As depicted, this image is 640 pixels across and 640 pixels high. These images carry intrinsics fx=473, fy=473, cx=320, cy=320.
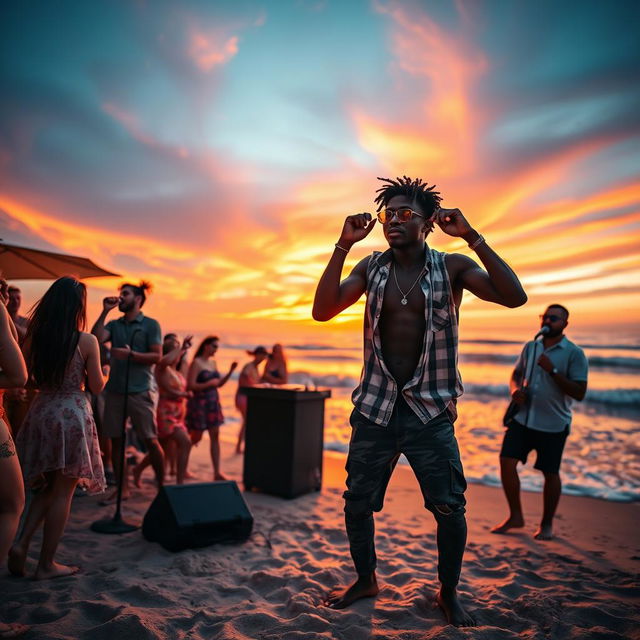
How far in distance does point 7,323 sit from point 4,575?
6.58ft

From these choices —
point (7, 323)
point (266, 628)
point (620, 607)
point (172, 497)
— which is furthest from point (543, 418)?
point (7, 323)

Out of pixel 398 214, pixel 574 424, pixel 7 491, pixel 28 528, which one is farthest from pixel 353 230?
pixel 574 424

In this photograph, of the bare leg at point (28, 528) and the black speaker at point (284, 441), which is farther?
the black speaker at point (284, 441)

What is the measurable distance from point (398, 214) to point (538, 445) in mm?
3024

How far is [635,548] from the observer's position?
428 centimetres

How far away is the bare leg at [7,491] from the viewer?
2.29m

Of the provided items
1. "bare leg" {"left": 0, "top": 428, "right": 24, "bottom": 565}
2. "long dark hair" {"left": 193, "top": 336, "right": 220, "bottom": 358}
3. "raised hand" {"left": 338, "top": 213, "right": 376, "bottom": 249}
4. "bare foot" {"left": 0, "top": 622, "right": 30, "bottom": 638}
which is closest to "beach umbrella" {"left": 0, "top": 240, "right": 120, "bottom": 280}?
"long dark hair" {"left": 193, "top": 336, "right": 220, "bottom": 358}

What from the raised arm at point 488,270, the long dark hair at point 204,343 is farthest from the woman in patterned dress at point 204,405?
the raised arm at point 488,270

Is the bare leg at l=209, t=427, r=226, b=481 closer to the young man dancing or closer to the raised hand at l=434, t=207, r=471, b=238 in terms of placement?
the young man dancing

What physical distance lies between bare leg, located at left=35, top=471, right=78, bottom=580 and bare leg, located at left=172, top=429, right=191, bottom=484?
2.02 metres

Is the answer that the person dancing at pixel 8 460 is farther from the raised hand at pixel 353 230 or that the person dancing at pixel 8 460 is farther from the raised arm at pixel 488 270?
the raised arm at pixel 488 270

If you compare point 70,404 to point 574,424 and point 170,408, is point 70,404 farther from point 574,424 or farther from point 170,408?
point 574,424

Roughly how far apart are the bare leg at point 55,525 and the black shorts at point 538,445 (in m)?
3.83

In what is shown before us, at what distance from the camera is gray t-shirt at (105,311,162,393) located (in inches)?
196
